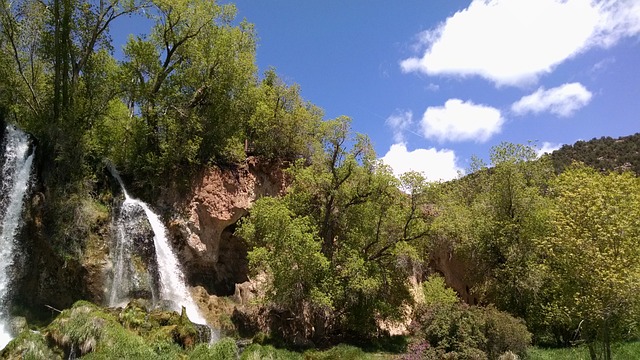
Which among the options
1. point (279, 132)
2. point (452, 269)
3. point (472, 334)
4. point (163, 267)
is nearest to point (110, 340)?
point (163, 267)

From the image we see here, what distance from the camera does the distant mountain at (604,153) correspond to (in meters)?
68.0

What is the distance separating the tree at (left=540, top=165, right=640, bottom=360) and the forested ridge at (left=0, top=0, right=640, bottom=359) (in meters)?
0.06

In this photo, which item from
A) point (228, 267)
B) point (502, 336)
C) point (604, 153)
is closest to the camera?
point (502, 336)

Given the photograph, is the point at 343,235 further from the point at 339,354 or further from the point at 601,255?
the point at 601,255

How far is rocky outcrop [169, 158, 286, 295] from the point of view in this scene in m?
27.9

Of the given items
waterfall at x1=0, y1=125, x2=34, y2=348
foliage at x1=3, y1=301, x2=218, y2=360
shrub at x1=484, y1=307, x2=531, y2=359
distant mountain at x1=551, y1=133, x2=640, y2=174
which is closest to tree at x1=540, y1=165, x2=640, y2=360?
shrub at x1=484, y1=307, x2=531, y2=359

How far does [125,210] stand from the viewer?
26.2 m

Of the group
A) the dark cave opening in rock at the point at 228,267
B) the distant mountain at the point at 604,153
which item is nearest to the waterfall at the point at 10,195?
the dark cave opening in rock at the point at 228,267

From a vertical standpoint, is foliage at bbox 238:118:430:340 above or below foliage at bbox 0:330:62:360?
above

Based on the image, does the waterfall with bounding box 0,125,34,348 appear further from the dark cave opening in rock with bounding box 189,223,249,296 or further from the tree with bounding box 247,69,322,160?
the tree with bounding box 247,69,322,160

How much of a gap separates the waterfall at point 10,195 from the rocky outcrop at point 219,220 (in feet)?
24.0

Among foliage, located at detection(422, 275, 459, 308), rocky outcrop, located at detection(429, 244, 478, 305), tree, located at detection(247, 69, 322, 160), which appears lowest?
foliage, located at detection(422, 275, 459, 308)

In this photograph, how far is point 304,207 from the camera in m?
26.6

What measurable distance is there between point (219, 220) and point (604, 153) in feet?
217
